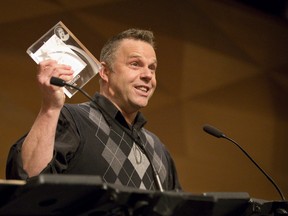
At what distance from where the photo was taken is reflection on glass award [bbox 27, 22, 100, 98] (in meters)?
2.00

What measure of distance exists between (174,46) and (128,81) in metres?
1.98

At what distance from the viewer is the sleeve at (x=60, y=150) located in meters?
1.84

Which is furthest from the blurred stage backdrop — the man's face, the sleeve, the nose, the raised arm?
the raised arm

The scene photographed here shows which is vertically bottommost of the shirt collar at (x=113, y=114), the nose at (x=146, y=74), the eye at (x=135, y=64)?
the shirt collar at (x=113, y=114)

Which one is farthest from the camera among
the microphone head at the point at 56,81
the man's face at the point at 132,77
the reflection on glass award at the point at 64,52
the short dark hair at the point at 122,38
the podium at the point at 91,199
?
the short dark hair at the point at 122,38

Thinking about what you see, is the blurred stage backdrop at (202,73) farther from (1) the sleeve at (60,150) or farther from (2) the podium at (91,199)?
(2) the podium at (91,199)

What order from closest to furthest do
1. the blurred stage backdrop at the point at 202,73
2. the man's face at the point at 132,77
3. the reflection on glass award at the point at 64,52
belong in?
the reflection on glass award at the point at 64,52 → the man's face at the point at 132,77 → the blurred stage backdrop at the point at 202,73

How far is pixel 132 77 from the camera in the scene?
256 cm

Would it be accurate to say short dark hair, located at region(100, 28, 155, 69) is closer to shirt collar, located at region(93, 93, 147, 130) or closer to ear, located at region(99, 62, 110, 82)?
ear, located at region(99, 62, 110, 82)

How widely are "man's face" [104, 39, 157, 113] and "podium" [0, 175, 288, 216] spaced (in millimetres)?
1151

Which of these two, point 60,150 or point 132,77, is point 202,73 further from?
point 60,150

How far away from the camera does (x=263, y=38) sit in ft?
16.5

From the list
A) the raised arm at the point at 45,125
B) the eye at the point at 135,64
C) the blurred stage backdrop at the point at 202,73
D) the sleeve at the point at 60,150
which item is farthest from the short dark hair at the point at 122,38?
the blurred stage backdrop at the point at 202,73

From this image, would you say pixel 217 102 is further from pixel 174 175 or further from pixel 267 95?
pixel 174 175
